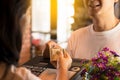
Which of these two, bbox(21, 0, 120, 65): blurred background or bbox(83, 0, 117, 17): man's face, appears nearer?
bbox(83, 0, 117, 17): man's face

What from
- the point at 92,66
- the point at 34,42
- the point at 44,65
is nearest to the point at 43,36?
the point at 34,42

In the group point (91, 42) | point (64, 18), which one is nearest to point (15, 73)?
point (91, 42)

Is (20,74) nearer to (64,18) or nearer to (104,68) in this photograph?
(104,68)

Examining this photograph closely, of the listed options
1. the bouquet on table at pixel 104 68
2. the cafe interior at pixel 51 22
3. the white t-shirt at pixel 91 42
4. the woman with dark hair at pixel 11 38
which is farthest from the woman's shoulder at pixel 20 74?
the cafe interior at pixel 51 22

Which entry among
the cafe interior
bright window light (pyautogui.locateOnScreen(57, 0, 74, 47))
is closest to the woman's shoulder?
the cafe interior

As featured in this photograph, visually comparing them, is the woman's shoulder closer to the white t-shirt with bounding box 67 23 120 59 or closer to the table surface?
the table surface

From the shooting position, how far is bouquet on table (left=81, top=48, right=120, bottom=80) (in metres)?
0.87

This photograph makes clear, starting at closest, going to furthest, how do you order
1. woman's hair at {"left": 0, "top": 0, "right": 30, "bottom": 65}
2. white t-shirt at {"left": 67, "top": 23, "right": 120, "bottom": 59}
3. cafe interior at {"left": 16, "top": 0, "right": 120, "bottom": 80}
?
woman's hair at {"left": 0, "top": 0, "right": 30, "bottom": 65}, white t-shirt at {"left": 67, "top": 23, "right": 120, "bottom": 59}, cafe interior at {"left": 16, "top": 0, "right": 120, "bottom": 80}

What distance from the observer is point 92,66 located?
0.91 m

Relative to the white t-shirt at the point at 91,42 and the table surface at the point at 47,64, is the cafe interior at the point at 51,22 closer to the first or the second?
the white t-shirt at the point at 91,42

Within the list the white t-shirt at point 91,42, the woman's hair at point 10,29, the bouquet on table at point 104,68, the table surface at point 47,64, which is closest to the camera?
the woman's hair at point 10,29

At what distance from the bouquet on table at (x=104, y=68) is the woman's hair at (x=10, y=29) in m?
0.34

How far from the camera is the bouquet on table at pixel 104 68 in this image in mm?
870

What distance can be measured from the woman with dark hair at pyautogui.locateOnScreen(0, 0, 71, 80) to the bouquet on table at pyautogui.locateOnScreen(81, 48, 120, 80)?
0.92 ft
